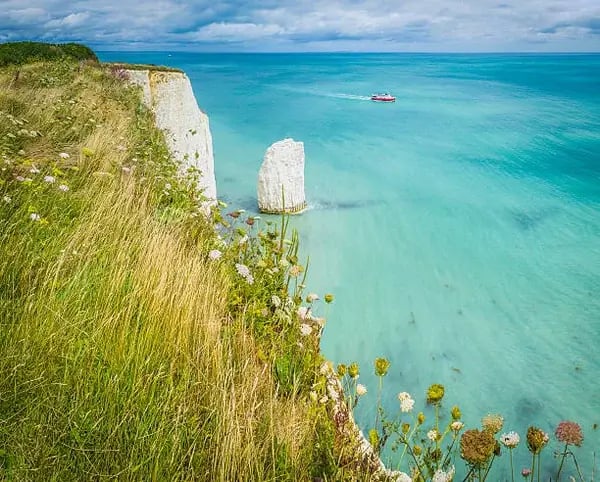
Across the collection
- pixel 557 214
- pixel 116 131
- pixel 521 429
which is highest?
pixel 116 131

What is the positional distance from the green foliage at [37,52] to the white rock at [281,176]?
789cm

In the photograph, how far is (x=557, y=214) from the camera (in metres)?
18.8

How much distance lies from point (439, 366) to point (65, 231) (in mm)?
8077

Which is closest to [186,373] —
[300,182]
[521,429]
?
[521,429]

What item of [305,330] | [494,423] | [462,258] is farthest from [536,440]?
[462,258]

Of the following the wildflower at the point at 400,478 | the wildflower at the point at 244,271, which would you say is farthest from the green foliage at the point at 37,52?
the wildflower at the point at 400,478

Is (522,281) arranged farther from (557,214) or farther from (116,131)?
(116,131)

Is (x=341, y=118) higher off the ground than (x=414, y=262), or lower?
lower

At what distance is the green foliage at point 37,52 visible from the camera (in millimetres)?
16180

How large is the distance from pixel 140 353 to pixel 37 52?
761 inches

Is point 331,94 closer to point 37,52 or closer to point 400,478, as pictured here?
point 37,52

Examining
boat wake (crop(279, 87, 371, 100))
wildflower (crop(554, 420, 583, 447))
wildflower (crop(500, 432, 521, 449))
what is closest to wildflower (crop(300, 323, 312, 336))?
wildflower (crop(500, 432, 521, 449))

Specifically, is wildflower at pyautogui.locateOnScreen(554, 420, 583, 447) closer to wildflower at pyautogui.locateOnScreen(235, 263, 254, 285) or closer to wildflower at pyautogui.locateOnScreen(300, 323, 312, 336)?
wildflower at pyautogui.locateOnScreen(300, 323, 312, 336)

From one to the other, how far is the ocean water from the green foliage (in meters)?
8.30
